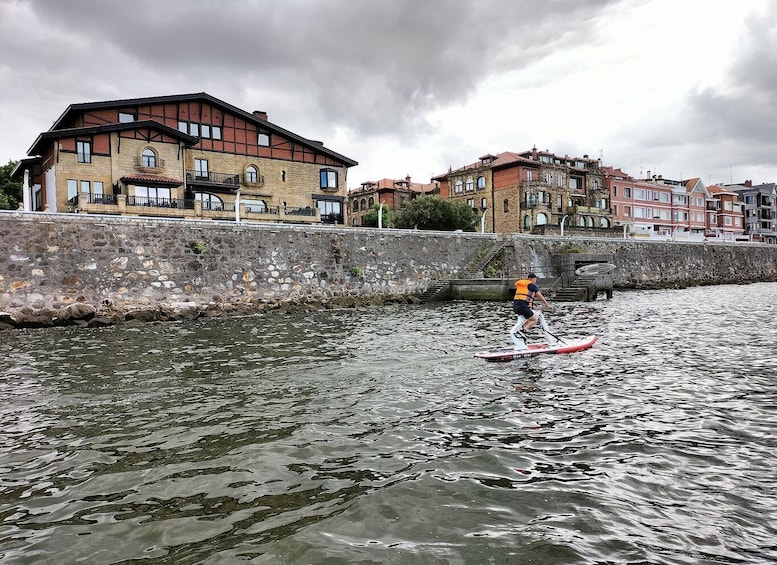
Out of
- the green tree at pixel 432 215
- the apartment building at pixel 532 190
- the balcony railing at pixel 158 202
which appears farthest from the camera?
the apartment building at pixel 532 190

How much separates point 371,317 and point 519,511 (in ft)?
63.2

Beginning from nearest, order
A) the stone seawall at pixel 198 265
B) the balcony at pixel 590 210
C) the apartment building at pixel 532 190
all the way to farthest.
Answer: the stone seawall at pixel 198 265
the apartment building at pixel 532 190
the balcony at pixel 590 210

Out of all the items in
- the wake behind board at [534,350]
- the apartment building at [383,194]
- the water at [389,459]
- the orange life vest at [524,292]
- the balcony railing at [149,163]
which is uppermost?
the apartment building at [383,194]

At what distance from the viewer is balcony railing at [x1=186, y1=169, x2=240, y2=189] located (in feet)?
134

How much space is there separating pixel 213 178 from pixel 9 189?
26.1 meters

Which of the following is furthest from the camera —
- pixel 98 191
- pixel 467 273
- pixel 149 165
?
pixel 149 165

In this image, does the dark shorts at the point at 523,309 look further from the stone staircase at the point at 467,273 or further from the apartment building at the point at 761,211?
the apartment building at the point at 761,211

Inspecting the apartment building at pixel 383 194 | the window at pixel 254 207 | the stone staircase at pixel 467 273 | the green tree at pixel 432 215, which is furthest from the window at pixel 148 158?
the apartment building at pixel 383 194

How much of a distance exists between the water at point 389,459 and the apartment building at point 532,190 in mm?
Answer: 53006

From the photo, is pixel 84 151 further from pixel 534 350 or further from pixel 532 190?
pixel 532 190

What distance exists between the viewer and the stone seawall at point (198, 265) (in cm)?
2133

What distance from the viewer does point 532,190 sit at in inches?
2544

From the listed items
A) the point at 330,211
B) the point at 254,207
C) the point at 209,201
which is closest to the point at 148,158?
the point at 209,201

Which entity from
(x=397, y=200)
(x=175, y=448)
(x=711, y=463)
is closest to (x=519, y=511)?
(x=711, y=463)
